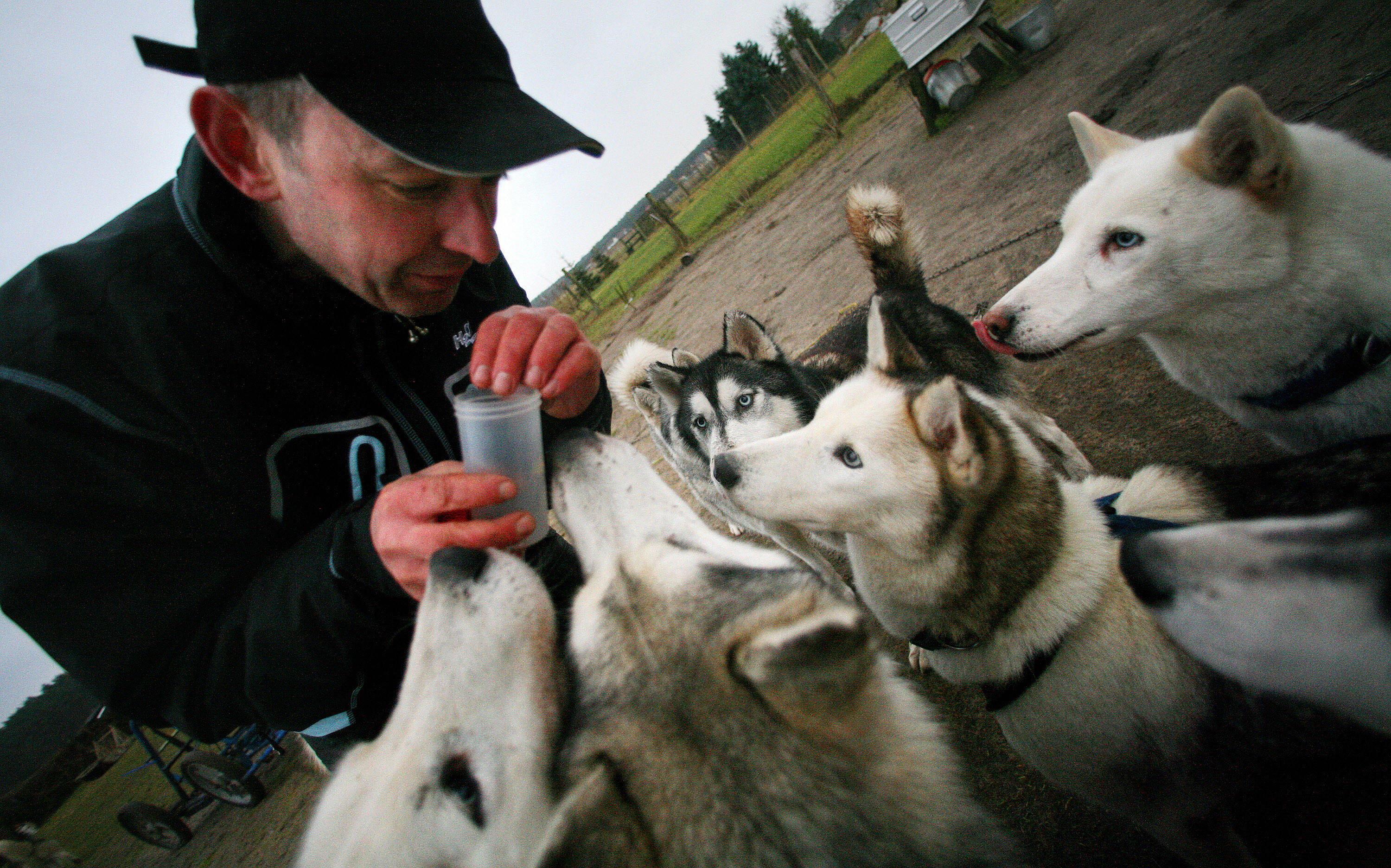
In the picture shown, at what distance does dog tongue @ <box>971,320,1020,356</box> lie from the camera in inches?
84.9

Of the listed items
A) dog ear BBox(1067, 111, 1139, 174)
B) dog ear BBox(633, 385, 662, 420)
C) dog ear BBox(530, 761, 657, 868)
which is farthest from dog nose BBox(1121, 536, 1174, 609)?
dog ear BBox(633, 385, 662, 420)

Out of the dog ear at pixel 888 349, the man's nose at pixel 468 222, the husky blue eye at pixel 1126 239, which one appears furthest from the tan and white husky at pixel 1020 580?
the man's nose at pixel 468 222

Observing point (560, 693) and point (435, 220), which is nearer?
point (560, 693)

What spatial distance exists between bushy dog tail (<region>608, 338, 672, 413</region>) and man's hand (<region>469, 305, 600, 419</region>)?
2.63 metres

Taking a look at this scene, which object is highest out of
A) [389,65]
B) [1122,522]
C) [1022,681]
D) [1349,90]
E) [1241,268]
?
[389,65]

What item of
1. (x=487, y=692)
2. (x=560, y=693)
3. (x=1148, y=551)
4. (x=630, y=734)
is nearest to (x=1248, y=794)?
(x=1148, y=551)

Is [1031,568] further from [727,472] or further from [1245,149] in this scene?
[1245,149]

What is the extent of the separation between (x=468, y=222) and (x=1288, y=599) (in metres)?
1.74

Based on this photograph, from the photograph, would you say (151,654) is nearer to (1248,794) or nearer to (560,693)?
(560,693)

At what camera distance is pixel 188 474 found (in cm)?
131

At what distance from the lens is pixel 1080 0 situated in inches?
444

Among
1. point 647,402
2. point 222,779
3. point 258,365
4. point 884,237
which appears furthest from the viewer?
point 222,779

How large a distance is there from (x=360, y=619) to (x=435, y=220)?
0.98 m

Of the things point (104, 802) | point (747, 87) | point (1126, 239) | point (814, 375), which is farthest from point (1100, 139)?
point (747, 87)
